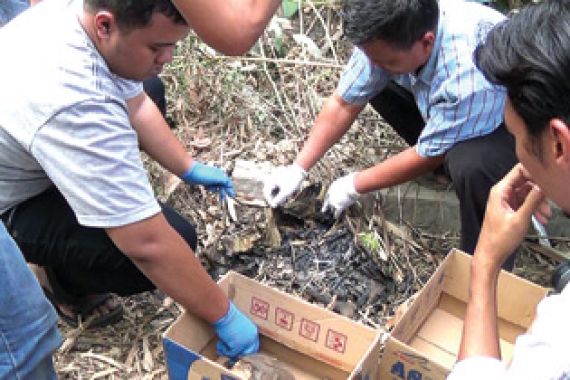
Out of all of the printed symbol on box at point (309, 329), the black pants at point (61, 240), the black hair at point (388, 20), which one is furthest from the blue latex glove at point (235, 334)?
the black hair at point (388, 20)

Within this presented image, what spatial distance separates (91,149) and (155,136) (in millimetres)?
629

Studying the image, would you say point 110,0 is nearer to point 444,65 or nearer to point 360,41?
point 360,41

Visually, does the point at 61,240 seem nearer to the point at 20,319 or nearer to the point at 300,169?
the point at 20,319

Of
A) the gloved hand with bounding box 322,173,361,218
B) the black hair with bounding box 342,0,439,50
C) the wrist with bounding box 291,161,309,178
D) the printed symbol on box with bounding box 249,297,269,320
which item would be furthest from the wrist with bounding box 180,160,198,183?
the black hair with bounding box 342,0,439,50

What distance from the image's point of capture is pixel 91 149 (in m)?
1.68

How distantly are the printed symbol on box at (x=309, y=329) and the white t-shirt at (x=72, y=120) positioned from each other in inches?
20.2

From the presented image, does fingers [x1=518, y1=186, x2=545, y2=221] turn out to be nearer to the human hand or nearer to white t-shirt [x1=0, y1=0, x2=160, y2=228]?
the human hand

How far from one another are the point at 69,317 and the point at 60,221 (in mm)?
467

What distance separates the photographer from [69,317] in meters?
2.35

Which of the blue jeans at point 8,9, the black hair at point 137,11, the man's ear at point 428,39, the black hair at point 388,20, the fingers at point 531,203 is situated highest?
the black hair at point 137,11

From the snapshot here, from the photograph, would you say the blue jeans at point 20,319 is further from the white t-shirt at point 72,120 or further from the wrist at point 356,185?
the wrist at point 356,185

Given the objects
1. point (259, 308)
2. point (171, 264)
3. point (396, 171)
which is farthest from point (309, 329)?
point (396, 171)

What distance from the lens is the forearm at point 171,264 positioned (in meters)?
1.80

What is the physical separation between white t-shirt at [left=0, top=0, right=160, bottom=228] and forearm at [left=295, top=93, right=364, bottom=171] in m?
0.89
